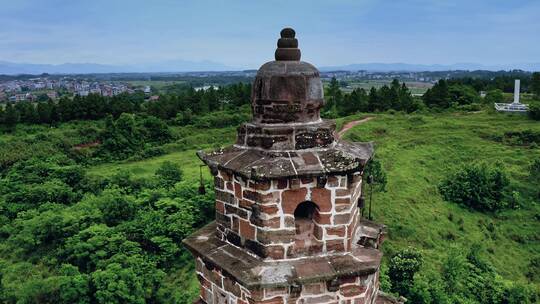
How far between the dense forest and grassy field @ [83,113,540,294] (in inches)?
27.1

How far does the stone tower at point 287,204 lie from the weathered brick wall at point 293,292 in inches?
0.5

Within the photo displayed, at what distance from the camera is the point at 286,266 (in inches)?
200

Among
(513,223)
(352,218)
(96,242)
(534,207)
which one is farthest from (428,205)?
(352,218)

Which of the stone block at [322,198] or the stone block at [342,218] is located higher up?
the stone block at [322,198]

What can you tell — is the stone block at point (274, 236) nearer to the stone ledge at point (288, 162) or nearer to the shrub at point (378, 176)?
the stone ledge at point (288, 162)

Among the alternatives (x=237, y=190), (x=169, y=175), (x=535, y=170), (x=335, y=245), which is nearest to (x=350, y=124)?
(x=535, y=170)

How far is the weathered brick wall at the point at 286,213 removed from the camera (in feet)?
16.6

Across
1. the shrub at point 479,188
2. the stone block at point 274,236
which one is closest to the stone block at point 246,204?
the stone block at point 274,236

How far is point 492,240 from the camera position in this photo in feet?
99.8

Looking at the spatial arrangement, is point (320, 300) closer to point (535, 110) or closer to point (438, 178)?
point (438, 178)

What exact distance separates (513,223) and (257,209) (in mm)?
33246

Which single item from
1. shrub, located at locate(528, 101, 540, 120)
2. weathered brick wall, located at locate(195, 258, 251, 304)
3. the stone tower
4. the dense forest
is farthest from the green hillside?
the stone tower

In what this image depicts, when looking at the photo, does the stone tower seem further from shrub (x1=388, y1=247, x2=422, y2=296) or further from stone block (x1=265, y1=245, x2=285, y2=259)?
shrub (x1=388, y1=247, x2=422, y2=296)

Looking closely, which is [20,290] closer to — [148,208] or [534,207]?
[148,208]
